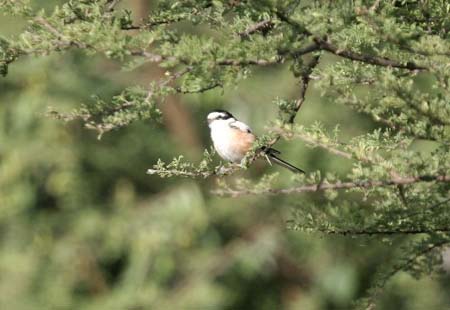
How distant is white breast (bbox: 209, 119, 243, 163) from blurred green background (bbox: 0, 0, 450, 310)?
12.5 ft

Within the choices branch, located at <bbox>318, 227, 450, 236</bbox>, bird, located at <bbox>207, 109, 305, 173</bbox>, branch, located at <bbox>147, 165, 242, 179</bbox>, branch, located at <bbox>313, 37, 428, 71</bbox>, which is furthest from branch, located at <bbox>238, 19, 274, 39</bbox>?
bird, located at <bbox>207, 109, 305, 173</bbox>

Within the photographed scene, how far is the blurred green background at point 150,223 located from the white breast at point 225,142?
12.5 feet

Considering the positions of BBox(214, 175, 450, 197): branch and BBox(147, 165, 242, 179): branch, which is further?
BBox(147, 165, 242, 179): branch

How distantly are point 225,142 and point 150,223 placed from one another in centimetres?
483

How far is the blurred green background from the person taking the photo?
1144 cm

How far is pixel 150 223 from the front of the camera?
11.6m

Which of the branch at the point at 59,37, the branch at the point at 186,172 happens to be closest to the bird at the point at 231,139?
the branch at the point at 186,172

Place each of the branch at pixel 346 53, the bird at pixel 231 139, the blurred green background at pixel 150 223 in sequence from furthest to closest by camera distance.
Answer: the blurred green background at pixel 150 223, the bird at pixel 231 139, the branch at pixel 346 53

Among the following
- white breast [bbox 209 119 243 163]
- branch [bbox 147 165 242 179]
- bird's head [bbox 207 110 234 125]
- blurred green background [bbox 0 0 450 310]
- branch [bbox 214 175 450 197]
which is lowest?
blurred green background [bbox 0 0 450 310]

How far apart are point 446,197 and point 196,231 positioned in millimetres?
7518

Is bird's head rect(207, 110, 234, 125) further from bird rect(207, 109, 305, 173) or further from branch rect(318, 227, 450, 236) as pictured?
branch rect(318, 227, 450, 236)

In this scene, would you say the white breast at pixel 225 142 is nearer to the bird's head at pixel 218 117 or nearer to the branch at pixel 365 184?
the bird's head at pixel 218 117

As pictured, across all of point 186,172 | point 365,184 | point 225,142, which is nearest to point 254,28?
point 186,172

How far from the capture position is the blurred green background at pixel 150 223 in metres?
11.4
